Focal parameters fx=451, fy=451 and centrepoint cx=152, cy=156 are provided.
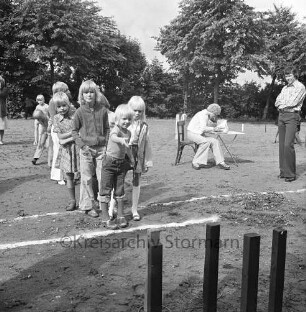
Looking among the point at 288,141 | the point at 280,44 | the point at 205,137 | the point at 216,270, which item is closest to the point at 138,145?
the point at 216,270

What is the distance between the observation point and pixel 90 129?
5.48 meters

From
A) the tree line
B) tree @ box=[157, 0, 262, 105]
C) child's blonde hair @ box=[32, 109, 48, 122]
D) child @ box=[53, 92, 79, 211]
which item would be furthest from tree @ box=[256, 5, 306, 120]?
child @ box=[53, 92, 79, 211]

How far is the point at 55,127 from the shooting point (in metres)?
6.08

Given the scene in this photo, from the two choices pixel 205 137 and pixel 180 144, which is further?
pixel 180 144

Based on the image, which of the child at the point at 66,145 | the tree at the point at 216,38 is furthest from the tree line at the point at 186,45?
the child at the point at 66,145

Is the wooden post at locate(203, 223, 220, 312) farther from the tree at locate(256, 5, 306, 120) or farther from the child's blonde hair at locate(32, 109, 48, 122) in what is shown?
the tree at locate(256, 5, 306, 120)

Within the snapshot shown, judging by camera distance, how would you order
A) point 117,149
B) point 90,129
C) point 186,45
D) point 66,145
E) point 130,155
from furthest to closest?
point 186,45 → point 66,145 → point 90,129 → point 130,155 → point 117,149

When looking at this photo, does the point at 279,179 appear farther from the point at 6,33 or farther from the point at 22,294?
the point at 6,33

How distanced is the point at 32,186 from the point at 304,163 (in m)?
6.68

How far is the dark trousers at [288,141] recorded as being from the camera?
816 centimetres

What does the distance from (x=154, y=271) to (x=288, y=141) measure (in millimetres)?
6645

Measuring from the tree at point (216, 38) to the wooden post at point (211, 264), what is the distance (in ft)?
113

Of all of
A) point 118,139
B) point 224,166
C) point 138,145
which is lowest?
point 224,166

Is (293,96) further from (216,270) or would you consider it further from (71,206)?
(216,270)
